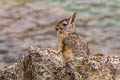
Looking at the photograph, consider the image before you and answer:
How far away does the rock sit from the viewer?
6.54 meters

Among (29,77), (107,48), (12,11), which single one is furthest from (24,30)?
(29,77)

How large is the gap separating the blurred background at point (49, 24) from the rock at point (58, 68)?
266 inches

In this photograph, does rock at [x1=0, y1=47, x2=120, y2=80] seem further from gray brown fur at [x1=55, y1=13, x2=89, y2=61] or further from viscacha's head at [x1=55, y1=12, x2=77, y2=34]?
viscacha's head at [x1=55, y1=12, x2=77, y2=34]

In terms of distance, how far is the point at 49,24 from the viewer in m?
20.1

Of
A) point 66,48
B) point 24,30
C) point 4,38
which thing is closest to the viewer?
point 66,48

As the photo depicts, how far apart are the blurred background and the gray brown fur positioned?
18.3 ft

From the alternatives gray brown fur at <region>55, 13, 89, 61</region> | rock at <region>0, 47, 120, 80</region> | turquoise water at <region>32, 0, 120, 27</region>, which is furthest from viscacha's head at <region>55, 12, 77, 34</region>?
turquoise water at <region>32, 0, 120, 27</region>

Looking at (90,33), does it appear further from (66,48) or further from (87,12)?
(66,48)

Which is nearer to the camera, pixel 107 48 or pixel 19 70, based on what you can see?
pixel 19 70

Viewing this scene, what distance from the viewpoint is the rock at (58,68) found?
6.54 meters

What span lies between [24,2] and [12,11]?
1928mm

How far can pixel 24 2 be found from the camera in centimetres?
2372

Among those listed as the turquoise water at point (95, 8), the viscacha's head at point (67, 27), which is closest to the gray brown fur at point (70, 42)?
the viscacha's head at point (67, 27)

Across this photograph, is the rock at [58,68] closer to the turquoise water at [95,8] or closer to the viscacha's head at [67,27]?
the viscacha's head at [67,27]
